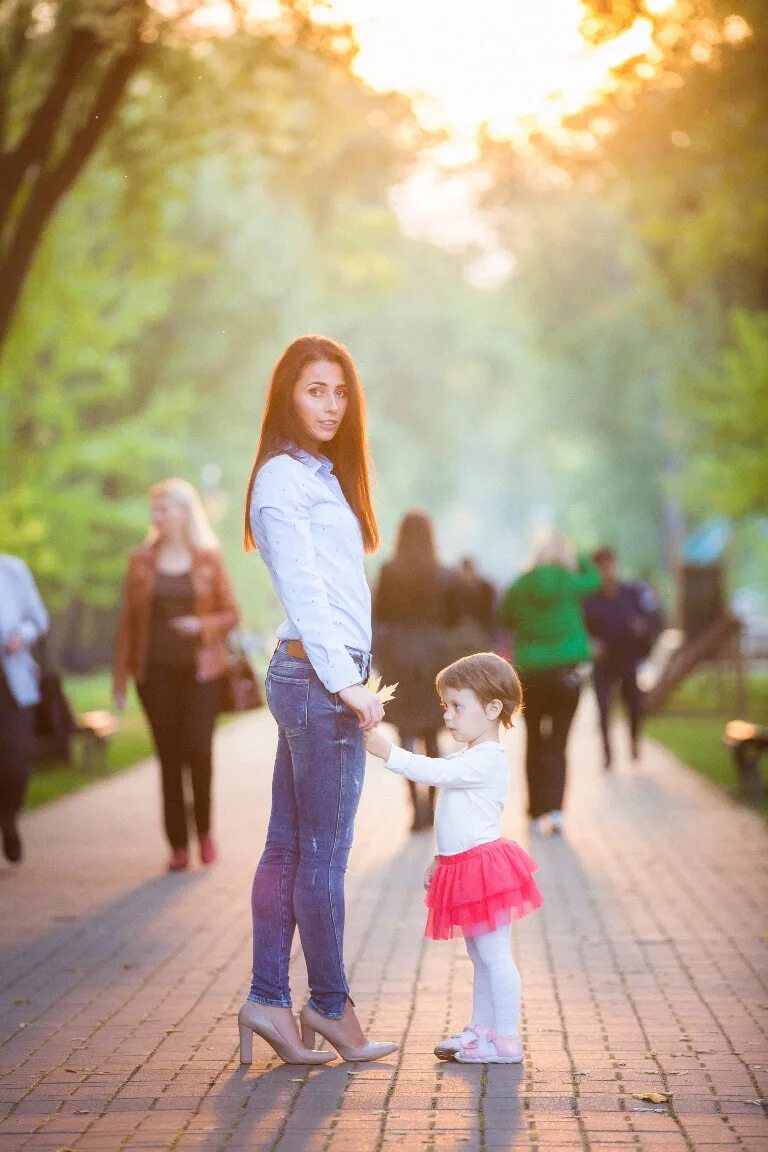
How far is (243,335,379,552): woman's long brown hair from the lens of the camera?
18.8 feet

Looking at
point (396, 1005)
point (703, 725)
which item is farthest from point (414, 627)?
point (703, 725)

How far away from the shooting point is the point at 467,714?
5.78 m

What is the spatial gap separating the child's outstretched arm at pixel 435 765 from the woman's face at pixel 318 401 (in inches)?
34.8

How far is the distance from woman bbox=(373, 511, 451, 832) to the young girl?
20.6ft

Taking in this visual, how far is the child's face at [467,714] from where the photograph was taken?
5.77 metres

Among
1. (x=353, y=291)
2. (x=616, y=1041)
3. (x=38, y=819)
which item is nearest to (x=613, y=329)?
(x=353, y=291)

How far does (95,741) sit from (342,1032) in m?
11.3

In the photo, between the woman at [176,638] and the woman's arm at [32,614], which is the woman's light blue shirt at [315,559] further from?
the woman's arm at [32,614]

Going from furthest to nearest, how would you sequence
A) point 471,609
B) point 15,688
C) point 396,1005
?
point 471,609
point 15,688
point 396,1005

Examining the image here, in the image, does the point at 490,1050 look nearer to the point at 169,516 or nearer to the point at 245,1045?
the point at 245,1045

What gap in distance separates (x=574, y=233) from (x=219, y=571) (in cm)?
2893

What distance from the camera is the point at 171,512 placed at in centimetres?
1027

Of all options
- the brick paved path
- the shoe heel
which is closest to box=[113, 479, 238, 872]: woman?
the brick paved path

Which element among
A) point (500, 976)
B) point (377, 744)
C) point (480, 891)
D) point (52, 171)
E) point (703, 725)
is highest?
point (52, 171)
